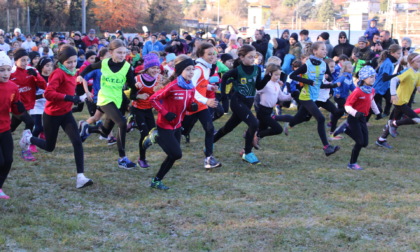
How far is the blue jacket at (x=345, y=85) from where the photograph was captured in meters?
10.6

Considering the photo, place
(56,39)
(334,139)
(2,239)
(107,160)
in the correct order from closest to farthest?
(2,239) < (107,160) < (334,139) < (56,39)

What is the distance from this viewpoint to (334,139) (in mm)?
10055

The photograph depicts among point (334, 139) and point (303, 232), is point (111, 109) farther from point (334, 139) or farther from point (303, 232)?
point (334, 139)

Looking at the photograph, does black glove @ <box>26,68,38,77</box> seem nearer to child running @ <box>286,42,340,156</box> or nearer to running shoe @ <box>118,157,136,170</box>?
running shoe @ <box>118,157,136,170</box>

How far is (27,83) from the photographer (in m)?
7.82

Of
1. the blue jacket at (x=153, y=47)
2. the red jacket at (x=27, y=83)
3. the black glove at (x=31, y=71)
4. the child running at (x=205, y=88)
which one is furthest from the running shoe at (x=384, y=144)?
the blue jacket at (x=153, y=47)

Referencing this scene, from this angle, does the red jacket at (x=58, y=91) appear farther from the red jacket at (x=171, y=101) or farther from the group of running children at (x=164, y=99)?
the red jacket at (x=171, y=101)

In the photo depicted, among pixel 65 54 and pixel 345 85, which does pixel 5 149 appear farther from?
pixel 345 85

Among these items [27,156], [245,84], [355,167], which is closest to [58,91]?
[27,156]

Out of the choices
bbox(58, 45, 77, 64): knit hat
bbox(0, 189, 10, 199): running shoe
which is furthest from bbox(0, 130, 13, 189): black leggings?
bbox(58, 45, 77, 64): knit hat

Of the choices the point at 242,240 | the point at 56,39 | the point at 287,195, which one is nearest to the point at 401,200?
the point at 287,195

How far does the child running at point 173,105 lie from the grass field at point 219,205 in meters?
0.50

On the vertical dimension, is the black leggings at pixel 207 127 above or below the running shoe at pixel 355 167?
above

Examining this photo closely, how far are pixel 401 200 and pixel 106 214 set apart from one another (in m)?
3.58
